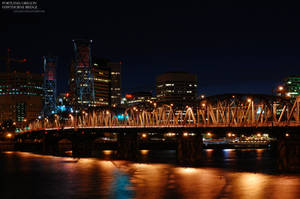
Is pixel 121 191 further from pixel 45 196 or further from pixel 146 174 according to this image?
pixel 146 174

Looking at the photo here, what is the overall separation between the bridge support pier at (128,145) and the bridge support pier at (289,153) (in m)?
44.5

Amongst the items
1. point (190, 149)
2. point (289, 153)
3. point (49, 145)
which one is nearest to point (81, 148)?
point (49, 145)

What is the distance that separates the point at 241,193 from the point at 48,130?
10455cm

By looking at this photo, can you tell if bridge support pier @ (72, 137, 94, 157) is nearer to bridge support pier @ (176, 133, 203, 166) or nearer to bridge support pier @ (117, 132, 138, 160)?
bridge support pier @ (117, 132, 138, 160)

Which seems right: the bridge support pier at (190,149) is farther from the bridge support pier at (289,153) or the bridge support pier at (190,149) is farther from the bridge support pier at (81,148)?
the bridge support pier at (81,148)

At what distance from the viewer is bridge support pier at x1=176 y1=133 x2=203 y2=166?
94812mm

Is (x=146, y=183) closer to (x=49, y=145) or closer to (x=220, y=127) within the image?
(x=220, y=127)

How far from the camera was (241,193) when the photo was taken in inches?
2277

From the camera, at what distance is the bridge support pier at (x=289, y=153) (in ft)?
249

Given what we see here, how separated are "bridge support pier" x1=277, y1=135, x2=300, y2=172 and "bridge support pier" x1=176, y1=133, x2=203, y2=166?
20464 millimetres

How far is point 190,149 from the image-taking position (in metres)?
95.4

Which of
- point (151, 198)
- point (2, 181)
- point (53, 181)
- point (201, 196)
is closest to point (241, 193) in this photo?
point (201, 196)

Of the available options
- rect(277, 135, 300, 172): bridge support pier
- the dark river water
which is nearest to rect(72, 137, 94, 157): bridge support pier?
the dark river water

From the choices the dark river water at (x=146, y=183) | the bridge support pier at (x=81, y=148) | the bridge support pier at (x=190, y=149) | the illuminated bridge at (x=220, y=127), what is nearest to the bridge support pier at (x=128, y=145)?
the illuminated bridge at (x=220, y=127)
